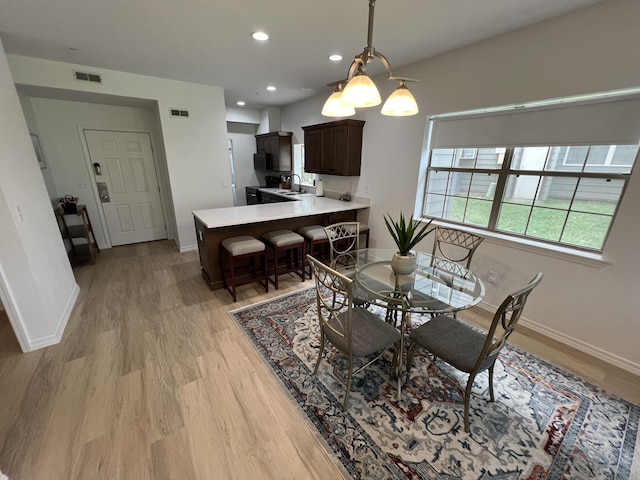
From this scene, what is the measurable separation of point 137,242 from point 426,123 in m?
5.22

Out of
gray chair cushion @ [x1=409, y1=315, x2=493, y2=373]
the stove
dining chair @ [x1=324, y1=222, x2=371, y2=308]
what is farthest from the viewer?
the stove

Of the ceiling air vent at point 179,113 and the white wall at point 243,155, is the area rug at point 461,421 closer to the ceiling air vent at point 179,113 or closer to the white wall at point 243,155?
the ceiling air vent at point 179,113

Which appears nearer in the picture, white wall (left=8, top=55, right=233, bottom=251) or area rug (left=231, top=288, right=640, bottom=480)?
area rug (left=231, top=288, right=640, bottom=480)

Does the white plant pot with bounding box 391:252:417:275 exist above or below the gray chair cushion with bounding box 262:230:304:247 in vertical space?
above

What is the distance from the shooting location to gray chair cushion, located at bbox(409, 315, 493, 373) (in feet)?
4.97

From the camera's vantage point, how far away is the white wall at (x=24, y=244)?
1919 mm

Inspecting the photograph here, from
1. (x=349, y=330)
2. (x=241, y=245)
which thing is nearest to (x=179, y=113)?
(x=241, y=245)

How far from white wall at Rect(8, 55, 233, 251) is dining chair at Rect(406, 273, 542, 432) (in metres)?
3.99

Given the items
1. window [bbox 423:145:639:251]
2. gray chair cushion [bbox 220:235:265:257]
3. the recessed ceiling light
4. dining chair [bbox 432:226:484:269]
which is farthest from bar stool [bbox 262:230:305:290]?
the recessed ceiling light

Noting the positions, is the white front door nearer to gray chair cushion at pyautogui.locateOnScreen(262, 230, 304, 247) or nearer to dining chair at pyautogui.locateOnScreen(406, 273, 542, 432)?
gray chair cushion at pyautogui.locateOnScreen(262, 230, 304, 247)

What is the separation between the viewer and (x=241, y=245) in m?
2.80

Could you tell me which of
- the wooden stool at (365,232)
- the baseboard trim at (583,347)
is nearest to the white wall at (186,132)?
the wooden stool at (365,232)

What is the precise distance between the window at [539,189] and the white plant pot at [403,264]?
141 cm

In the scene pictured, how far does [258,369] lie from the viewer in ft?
6.47
